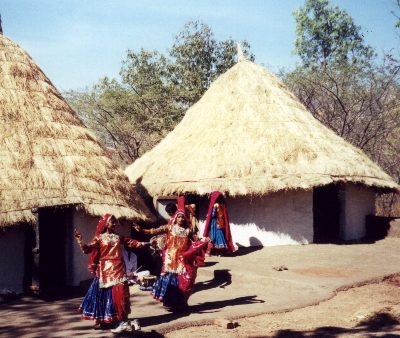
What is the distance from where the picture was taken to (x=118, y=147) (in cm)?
2577

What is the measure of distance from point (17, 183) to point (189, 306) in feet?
12.2

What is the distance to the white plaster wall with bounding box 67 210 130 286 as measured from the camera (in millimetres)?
7922

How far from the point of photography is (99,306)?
4.98 meters

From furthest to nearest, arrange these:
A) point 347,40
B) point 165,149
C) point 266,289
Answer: point 347,40 → point 165,149 → point 266,289

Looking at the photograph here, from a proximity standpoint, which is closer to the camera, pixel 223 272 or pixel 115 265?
pixel 115 265

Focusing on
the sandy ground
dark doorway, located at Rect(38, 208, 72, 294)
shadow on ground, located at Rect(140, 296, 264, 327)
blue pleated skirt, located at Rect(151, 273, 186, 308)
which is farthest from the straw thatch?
blue pleated skirt, located at Rect(151, 273, 186, 308)

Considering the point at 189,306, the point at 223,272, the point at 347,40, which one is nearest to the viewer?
the point at 189,306

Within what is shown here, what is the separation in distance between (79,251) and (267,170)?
5284 mm

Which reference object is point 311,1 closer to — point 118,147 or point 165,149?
point 118,147

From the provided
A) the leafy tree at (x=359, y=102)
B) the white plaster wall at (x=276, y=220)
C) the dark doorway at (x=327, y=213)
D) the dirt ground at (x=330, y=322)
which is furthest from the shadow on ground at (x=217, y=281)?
the leafy tree at (x=359, y=102)

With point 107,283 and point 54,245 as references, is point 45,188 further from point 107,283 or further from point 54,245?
point 107,283

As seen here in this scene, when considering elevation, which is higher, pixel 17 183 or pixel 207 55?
pixel 207 55

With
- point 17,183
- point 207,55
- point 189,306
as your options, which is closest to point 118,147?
point 207,55

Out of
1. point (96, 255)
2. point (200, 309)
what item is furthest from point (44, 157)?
point (200, 309)
